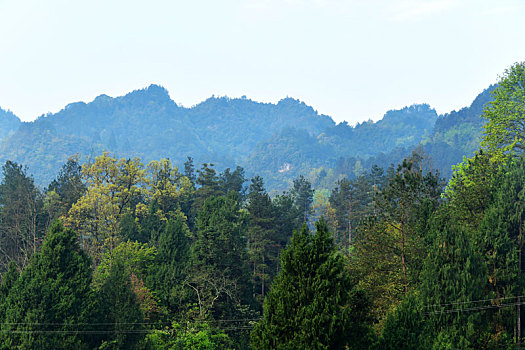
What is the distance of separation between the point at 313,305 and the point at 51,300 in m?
18.6

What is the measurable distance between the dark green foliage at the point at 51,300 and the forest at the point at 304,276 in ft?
0.24

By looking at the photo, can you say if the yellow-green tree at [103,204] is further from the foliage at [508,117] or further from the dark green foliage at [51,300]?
the foliage at [508,117]

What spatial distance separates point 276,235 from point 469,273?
30177mm

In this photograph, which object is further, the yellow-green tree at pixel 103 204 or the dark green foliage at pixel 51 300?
the yellow-green tree at pixel 103 204

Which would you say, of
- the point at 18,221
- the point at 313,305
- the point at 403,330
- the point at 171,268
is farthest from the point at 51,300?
the point at 18,221

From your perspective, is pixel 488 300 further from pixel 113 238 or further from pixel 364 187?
pixel 364 187

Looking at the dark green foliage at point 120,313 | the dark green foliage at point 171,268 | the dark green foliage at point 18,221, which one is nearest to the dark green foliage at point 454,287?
the dark green foliage at point 120,313

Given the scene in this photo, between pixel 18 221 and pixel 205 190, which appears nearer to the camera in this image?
pixel 18 221

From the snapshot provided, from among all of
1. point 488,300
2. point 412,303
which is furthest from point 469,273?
point 412,303

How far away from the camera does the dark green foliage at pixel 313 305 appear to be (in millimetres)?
21047

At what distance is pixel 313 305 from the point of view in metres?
21.2

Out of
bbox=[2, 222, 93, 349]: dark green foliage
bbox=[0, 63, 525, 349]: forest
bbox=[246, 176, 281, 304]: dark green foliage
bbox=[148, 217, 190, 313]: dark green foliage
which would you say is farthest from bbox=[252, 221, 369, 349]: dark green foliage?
bbox=[246, 176, 281, 304]: dark green foliage

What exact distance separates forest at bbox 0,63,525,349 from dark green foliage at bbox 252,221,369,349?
5 centimetres

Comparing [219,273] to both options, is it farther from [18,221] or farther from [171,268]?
[18,221]
